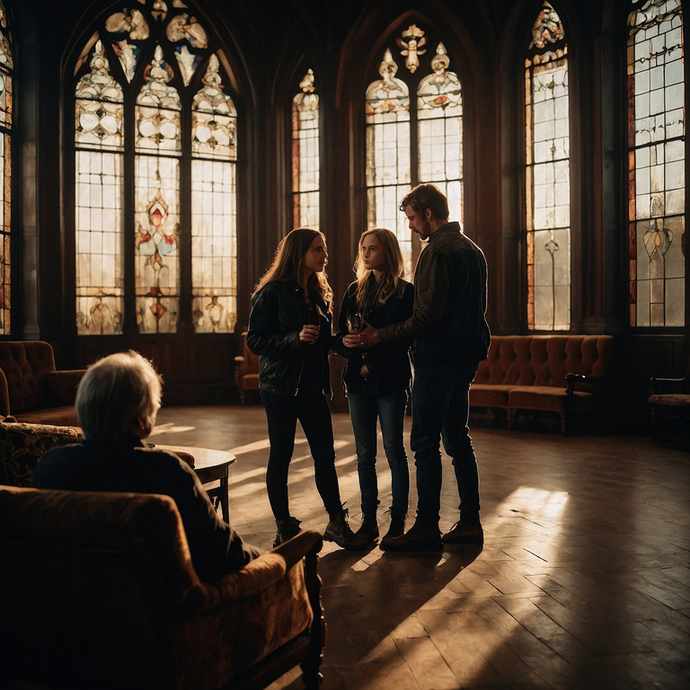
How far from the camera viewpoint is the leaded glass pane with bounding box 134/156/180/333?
991 centimetres

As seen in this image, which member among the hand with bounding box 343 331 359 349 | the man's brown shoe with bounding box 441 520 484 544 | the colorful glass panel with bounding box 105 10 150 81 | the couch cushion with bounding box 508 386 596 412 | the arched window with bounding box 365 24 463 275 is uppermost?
the colorful glass panel with bounding box 105 10 150 81

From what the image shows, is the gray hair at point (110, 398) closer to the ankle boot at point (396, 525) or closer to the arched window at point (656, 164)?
the ankle boot at point (396, 525)

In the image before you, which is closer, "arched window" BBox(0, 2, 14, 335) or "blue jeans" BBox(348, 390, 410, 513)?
"blue jeans" BBox(348, 390, 410, 513)

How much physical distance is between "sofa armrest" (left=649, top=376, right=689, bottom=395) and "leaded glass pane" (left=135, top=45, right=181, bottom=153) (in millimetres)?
6880

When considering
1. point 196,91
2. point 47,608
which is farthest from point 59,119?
point 47,608

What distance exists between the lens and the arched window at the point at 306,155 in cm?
1011

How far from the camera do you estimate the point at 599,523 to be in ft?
12.5

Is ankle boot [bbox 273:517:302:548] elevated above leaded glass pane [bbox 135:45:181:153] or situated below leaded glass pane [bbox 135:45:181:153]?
below

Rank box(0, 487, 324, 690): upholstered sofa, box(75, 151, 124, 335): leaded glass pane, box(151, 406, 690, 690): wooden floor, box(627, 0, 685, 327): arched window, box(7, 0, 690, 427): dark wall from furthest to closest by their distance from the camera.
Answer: box(75, 151, 124, 335): leaded glass pane
box(7, 0, 690, 427): dark wall
box(627, 0, 685, 327): arched window
box(151, 406, 690, 690): wooden floor
box(0, 487, 324, 690): upholstered sofa

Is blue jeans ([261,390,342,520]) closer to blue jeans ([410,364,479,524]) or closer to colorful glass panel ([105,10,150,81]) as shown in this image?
blue jeans ([410,364,479,524])

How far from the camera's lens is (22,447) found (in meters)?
2.40

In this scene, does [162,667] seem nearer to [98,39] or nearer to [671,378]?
[671,378]

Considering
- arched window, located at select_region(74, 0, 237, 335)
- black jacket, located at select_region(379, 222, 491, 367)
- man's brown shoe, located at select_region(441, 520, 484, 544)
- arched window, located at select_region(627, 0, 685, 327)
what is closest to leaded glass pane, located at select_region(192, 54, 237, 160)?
arched window, located at select_region(74, 0, 237, 335)

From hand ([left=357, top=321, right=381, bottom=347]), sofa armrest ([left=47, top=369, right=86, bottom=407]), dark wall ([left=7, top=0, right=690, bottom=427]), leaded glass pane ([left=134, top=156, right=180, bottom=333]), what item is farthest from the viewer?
leaded glass pane ([left=134, top=156, right=180, bottom=333])
